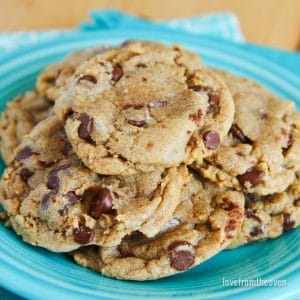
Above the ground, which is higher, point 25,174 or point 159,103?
point 159,103

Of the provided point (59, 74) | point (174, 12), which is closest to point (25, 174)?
→ point (59, 74)

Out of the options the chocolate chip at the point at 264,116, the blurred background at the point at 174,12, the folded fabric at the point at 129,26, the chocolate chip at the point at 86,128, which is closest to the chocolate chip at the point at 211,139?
the chocolate chip at the point at 264,116

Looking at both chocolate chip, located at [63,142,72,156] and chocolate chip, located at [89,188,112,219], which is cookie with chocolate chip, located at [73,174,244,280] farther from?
chocolate chip, located at [63,142,72,156]

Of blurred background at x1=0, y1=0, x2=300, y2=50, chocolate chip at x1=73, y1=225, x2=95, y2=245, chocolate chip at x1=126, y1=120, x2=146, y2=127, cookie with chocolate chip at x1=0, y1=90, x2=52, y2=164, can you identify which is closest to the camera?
chocolate chip at x1=73, y1=225, x2=95, y2=245

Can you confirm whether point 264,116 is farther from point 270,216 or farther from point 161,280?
point 161,280

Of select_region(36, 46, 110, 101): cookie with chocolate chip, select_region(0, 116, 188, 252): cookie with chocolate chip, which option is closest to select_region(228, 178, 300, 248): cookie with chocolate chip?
select_region(0, 116, 188, 252): cookie with chocolate chip

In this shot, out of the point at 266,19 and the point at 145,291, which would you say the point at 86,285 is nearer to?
the point at 145,291

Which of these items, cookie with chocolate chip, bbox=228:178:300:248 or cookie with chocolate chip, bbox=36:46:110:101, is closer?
cookie with chocolate chip, bbox=228:178:300:248
